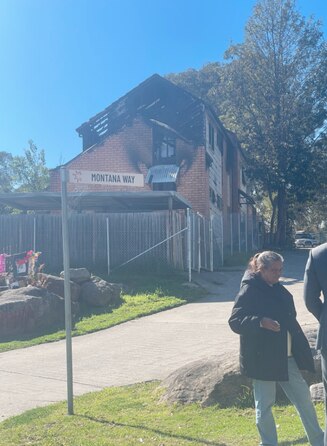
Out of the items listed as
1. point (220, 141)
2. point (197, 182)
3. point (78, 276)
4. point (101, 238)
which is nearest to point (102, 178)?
point (78, 276)

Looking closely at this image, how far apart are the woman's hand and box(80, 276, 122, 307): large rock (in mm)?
9843

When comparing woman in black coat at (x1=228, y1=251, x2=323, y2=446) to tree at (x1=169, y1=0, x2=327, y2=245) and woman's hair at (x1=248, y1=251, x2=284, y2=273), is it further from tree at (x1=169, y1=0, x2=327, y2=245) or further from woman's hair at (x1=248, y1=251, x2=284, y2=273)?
tree at (x1=169, y1=0, x2=327, y2=245)

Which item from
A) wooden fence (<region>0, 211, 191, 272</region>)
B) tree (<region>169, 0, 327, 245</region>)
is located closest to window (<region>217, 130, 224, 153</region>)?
tree (<region>169, 0, 327, 245</region>)

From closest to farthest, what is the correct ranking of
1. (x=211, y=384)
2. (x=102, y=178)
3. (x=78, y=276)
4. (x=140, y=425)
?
(x=140, y=425)
(x=211, y=384)
(x=102, y=178)
(x=78, y=276)

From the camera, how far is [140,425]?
5508 mm

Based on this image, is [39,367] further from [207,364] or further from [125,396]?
[207,364]

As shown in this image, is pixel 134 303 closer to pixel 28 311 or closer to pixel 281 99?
pixel 28 311

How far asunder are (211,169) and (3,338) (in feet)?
56.3

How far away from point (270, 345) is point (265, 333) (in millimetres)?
96

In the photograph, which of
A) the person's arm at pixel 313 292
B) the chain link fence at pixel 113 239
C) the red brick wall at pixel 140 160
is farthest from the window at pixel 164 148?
the person's arm at pixel 313 292

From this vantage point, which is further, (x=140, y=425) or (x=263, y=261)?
(x=140, y=425)

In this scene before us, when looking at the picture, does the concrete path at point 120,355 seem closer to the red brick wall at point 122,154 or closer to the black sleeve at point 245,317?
the black sleeve at point 245,317

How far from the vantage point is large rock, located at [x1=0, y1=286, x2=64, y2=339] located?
11781 mm

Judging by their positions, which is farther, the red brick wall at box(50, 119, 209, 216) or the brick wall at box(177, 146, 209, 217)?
the red brick wall at box(50, 119, 209, 216)
